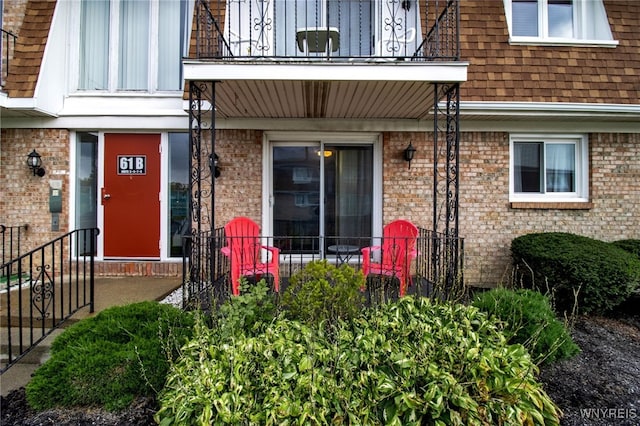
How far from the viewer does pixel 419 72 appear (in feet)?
14.1

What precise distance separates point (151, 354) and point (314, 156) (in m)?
4.27

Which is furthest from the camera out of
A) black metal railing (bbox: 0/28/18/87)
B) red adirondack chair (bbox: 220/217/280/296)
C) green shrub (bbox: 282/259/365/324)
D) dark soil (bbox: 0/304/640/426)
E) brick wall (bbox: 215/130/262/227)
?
brick wall (bbox: 215/130/262/227)

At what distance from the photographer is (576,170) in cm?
625

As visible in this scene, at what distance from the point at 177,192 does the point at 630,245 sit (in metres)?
7.15

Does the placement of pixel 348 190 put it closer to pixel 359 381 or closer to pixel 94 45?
pixel 359 381

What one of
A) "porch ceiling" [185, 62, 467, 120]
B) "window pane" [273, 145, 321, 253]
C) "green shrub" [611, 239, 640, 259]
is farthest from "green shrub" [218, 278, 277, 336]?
"green shrub" [611, 239, 640, 259]

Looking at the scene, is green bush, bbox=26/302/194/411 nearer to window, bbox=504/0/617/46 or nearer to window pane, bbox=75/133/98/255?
window pane, bbox=75/133/98/255

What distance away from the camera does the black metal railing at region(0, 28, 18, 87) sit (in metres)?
5.59

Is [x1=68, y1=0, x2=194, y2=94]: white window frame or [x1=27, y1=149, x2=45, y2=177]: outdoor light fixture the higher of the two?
[x1=68, y1=0, x2=194, y2=94]: white window frame

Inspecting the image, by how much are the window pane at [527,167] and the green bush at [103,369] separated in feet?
18.7

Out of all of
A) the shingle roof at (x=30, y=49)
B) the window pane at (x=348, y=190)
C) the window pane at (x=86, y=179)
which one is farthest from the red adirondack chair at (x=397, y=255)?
the shingle roof at (x=30, y=49)

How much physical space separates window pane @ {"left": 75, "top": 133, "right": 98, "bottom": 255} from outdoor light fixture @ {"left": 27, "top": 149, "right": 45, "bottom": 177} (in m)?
0.50

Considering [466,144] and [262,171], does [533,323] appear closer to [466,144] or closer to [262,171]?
[466,144]

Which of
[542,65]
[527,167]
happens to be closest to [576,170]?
[527,167]
